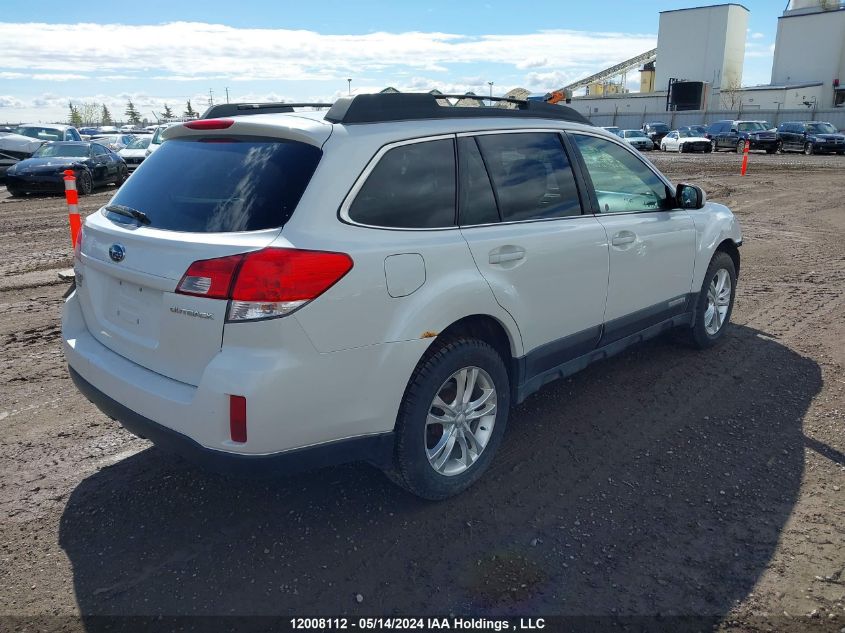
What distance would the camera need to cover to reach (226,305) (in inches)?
104

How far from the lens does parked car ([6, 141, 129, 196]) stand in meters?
16.4

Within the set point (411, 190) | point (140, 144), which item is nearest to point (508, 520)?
point (411, 190)

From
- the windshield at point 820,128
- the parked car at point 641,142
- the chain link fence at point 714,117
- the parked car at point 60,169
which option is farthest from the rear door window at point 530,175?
the chain link fence at point 714,117

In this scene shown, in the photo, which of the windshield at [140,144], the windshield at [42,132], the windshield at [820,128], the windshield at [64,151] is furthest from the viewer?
the windshield at [820,128]

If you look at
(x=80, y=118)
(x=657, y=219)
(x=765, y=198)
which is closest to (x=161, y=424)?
(x=657, y=219)

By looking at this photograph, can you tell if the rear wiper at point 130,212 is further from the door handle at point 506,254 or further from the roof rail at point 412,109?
the door handle at point 506,254

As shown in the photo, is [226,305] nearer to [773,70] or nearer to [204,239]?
[204,239]

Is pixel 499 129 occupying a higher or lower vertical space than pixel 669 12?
lower

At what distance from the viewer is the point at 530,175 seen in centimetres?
382

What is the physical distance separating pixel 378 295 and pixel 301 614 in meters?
1.31

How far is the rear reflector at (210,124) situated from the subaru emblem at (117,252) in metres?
0.70

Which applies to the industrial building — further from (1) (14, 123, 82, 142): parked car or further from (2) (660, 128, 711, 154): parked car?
(1) (14, 123, 82, 142): parked car

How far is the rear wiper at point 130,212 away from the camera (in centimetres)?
315

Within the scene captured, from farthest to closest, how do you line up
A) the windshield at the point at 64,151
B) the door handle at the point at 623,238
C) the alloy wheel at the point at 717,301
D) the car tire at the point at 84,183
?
the windshield at the point at 64,151, the car tire at the point at 84,183, the alloy wheel at the point at 717,301, the door handle at the point at 623,238
